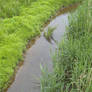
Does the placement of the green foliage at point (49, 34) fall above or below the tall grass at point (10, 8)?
below

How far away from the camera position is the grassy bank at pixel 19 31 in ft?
14.3

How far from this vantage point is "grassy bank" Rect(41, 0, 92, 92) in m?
3.28

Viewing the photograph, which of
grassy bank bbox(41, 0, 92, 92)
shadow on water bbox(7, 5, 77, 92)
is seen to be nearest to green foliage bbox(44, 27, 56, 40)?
shadow on water bbox(7, 5, 77, 92)

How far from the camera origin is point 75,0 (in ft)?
30.7

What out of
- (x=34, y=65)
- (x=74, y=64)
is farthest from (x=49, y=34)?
(x=74, y=64)

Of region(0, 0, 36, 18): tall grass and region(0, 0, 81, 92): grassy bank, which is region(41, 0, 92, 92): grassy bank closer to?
region(0, 0, 81, 92): grassy bank

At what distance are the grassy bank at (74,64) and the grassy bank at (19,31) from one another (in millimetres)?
1053

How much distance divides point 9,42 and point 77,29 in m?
2.04

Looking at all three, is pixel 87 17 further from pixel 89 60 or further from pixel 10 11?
pixel 10 11

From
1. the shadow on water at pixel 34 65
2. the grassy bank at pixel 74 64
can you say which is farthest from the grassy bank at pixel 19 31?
the grassy bank at pixel 74 64

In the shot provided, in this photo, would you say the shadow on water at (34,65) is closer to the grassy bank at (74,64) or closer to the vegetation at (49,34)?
the vegetation at (49,34)

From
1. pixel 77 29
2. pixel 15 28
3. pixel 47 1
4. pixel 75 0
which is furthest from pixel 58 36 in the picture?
pixel 75 0

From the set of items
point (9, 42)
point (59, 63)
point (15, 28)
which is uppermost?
point (15, 28)

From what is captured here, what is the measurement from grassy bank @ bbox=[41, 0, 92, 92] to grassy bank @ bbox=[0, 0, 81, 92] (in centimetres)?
105
